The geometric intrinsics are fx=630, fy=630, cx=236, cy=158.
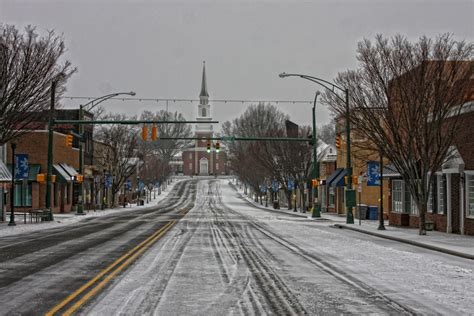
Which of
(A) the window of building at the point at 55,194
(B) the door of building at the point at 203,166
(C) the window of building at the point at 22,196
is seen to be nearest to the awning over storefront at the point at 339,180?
(A) the window of building at the point at 55,194

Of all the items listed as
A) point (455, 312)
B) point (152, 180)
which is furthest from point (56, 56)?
point (152, 180)

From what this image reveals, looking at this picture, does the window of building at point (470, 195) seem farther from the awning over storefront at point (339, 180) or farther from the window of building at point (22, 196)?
the window of building at point (22, 196)

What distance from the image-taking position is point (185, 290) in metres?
11.8

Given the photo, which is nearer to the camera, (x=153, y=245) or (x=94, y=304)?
(x=94, y=304)

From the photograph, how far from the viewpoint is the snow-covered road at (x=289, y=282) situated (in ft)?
33.4

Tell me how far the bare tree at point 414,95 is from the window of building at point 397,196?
254 inches

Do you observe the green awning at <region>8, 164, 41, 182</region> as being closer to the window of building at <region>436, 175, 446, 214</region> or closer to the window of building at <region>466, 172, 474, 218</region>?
the window of building at <region>436, 175, 446, 214</region>

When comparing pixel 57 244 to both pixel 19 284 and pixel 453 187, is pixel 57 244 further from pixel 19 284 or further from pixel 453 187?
pixel 453 187

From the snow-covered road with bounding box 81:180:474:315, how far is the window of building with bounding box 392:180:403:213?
1317cm

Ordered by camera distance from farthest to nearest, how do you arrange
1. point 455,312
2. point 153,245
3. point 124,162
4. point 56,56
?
point 124,162 < point 56,56 < point 153,245 < point 455,312

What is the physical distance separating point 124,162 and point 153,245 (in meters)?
48.3

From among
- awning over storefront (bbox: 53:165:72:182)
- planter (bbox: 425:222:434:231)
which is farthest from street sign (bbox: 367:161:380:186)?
awning over storefront (bbox: 53:165:72:182)

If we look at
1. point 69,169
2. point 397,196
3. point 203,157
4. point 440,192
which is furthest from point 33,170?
point 203,157

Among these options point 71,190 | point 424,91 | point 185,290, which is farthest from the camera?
point 71,190
